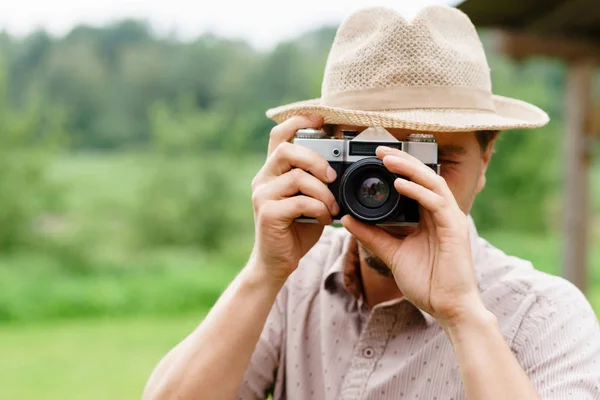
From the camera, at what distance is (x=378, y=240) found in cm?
138

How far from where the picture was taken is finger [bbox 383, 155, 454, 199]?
4.28 ft

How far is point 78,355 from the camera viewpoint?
19.4 feet

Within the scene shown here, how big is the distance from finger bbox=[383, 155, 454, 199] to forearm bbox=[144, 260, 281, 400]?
1.11 feet

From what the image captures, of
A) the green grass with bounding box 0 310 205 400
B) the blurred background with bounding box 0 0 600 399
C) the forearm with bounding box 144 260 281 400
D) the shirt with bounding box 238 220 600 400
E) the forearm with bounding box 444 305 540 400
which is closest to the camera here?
the forearm with bounding box 444 305 540 400

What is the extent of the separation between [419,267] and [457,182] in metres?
0.23

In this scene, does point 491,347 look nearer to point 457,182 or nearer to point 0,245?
point 457,182

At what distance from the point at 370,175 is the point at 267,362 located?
0.48m

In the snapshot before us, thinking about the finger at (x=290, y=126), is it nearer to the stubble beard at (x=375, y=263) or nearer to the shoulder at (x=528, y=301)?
the stubble beard at (x=375, y=263)

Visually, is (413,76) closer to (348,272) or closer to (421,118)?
(421,118)

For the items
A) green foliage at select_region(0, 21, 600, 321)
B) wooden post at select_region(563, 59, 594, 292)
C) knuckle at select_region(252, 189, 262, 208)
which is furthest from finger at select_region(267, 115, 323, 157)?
green foliage at select_region(0, 21, 600, 321)

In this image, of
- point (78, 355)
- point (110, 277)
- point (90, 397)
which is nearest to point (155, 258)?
point (110, 277)

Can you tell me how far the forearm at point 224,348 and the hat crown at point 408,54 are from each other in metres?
0.43

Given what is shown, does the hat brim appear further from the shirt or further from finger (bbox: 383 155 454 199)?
the shirt

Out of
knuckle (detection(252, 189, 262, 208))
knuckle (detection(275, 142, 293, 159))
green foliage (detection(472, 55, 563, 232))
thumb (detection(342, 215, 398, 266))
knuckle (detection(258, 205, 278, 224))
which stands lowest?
green foliage (detection(472, 55, 563, 232))
